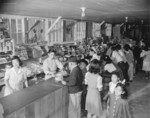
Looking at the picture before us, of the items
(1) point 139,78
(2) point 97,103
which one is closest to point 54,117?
(2) point 97,103

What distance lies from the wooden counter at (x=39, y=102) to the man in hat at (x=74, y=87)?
12 cm

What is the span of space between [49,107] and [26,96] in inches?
17.9

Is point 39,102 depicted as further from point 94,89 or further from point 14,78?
point 94,89

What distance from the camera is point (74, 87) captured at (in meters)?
3.43

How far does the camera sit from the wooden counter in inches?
97.9

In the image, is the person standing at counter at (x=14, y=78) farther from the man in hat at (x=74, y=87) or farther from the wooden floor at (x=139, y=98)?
the wooden floor at (x=139, y=98)

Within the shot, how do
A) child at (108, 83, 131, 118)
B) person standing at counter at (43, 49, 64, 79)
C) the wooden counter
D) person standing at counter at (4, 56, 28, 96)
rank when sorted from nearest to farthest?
the wooden counter, person standing at counter at (4, 56, 28, 96), child at (108, 83, 131, 118), person standing at counter at (43, 49, 64, 79)

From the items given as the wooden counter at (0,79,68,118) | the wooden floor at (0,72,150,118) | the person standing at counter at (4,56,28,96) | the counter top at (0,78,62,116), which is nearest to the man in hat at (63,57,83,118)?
the wooden counter at (0,79,68,118)

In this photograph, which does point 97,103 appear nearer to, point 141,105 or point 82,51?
point 141,105

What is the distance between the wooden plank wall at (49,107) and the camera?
2535mm

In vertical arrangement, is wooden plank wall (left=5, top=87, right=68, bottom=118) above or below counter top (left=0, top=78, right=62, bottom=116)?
below

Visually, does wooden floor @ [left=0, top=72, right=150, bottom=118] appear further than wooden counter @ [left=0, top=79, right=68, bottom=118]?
Yes

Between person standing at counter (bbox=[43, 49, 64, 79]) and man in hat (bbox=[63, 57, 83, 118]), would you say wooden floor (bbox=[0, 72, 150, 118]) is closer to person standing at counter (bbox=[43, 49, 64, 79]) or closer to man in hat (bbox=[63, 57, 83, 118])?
man in hat (bbox=[63, 57, 83, 118])

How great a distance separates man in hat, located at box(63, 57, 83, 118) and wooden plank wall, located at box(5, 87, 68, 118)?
0.12 meters
